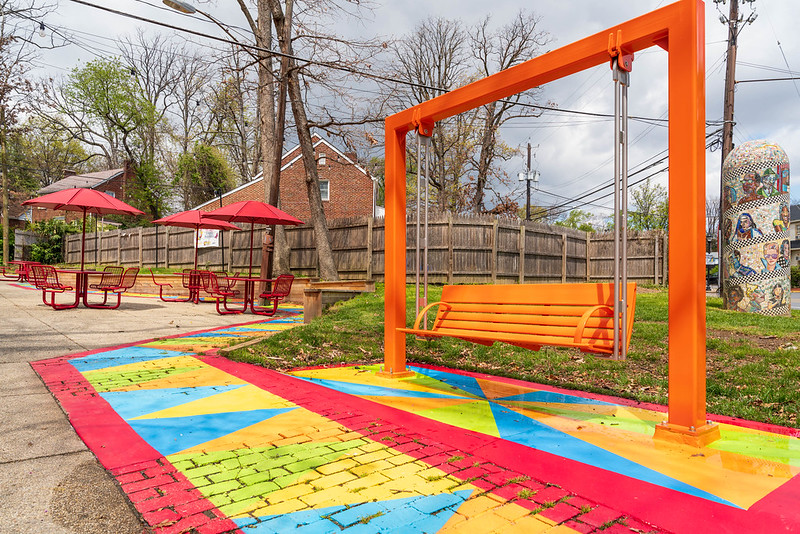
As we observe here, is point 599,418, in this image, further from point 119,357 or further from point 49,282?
point 49,282

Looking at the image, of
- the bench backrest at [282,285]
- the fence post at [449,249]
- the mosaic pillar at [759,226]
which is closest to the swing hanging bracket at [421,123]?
the bench backrest at [282,285]

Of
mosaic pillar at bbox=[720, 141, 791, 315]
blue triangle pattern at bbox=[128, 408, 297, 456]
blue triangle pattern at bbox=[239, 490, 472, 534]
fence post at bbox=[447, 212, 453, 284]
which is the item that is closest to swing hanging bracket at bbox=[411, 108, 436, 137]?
blue triangle pattern at bbox=[128, 408, 297, 456]

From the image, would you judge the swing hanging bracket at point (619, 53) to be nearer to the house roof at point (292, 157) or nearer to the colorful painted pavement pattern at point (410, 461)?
the colorful painted pavement pattern at point (410, 461)

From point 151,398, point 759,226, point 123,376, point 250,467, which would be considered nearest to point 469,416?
point 250,467

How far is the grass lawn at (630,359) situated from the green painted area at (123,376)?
916 millimetres

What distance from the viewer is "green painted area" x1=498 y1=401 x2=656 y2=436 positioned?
3.48 m

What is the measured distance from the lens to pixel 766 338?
6844 mm

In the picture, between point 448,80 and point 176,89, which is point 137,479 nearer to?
point 448,80

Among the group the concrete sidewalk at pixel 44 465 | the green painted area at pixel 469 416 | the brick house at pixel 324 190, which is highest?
the brick house at pixel 324 190

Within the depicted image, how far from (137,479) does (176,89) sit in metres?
42.7

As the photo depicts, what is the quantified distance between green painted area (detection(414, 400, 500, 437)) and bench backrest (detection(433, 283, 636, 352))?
58 centimetres

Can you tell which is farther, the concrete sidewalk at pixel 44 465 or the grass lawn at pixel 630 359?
the grass lawn at pixel 630 359

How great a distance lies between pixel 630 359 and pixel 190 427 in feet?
15.6

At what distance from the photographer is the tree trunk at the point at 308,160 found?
15297 mm
